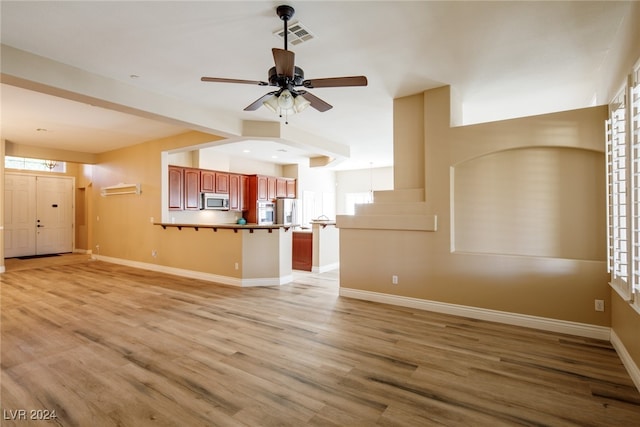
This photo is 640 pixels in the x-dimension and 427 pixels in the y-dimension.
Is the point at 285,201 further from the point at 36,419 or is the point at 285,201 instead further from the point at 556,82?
the point at 36,419

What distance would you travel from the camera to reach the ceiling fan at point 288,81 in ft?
8.13

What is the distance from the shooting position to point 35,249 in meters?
9.27

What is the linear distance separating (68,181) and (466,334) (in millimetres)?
12006

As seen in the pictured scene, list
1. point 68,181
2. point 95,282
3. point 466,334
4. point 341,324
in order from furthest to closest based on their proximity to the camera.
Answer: point 68,181, point 95,282, point 341,324, point 466,334

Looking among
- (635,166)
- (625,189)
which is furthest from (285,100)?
(625,189)

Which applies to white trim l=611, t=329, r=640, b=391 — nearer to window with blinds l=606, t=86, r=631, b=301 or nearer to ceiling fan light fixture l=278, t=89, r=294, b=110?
window with blinds l=606, t=86, r=631, b=301

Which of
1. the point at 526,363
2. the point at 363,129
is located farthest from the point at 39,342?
the point at 363,129

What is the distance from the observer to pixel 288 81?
2.74 m

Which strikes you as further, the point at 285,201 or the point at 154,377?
the point at 285,201

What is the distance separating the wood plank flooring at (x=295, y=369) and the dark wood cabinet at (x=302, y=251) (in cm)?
260

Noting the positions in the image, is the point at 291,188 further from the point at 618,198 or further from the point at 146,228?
the point at 618,198

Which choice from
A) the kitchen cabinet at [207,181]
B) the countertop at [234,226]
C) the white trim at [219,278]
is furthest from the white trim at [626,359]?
the kitchen cabinet at [207,181]

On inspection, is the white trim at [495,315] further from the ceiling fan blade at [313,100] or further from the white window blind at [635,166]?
the ceiling fan blade at [313,100]

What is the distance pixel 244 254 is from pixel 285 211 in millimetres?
3901
